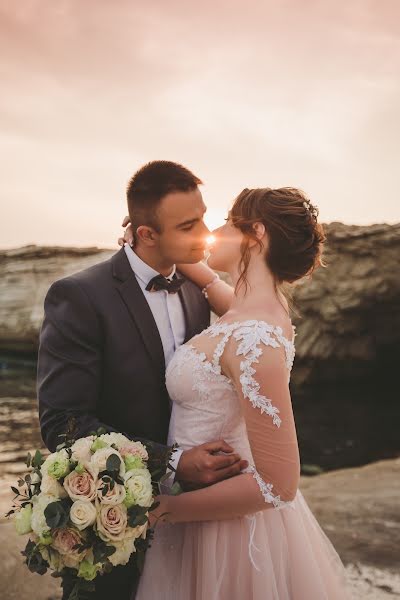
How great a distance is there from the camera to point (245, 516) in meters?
2.61

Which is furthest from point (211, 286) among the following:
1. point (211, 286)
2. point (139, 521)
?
point (139, 521)

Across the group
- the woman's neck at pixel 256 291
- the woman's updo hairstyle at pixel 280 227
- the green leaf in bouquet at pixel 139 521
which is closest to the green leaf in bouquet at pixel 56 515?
the green leaf in bouquet at pixel 139 521

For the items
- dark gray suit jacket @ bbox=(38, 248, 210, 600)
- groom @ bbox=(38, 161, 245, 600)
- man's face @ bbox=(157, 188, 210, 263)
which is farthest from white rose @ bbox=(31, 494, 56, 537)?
man's face @ bbox=(157, 188, 210, 263)

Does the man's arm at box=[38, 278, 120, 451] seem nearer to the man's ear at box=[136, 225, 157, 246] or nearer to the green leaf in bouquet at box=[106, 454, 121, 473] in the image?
the green leaf in bouquet at box=[106, 454, 121, 473]

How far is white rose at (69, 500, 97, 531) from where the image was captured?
2.04 metres

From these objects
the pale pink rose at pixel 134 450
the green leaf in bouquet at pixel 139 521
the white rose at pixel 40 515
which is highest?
the pale pink rose at pixel 134 450

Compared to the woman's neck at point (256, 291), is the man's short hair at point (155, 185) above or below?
above

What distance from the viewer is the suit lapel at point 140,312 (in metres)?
2.88

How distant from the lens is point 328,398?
15461 millimetres

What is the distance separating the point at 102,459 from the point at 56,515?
225 millimetres

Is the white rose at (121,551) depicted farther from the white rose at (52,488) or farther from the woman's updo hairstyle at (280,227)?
the woman's updo hairstyle at (280,227)

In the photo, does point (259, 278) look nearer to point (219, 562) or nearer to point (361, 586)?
point (219, 562)

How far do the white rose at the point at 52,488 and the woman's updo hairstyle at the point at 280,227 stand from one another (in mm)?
1128

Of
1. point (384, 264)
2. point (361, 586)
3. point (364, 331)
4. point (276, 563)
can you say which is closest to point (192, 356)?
point (276, 563)
